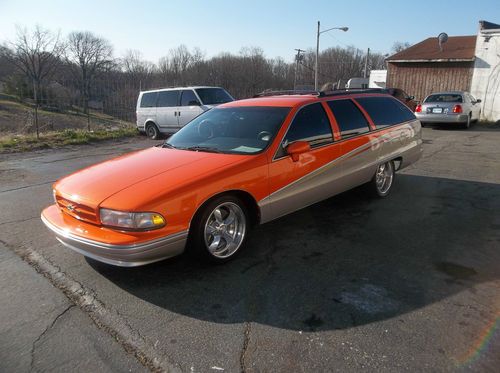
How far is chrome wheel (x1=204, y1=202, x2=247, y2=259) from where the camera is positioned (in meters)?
3.71

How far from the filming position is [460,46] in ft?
72.5

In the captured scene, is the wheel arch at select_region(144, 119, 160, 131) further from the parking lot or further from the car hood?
the car hood

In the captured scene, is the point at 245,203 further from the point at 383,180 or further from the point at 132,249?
→ the point at 383,180

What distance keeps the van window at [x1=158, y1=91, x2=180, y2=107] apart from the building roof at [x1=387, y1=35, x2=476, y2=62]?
46.9 ft

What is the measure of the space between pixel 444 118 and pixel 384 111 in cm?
1107

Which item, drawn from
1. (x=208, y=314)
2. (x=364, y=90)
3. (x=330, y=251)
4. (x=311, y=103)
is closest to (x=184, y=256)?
Result: (x=208, y=314)

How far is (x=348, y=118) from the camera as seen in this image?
520cm

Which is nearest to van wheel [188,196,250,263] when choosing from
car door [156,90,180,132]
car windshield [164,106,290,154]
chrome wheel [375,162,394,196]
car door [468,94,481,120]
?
car windshield [164,106,290,154]

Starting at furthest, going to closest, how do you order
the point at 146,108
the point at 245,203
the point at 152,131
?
the point at 152,131 < the point at 146,108 < the point at 245,203

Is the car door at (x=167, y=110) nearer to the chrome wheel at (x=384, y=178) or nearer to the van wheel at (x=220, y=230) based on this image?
the chrome wheel at (x=384, y=178)

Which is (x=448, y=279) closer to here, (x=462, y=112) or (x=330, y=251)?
(x=330, y=251)

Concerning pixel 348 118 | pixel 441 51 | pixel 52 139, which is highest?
pixel 441 51

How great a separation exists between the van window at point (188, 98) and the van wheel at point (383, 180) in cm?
813

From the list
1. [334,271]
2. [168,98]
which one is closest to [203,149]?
[334,271]
